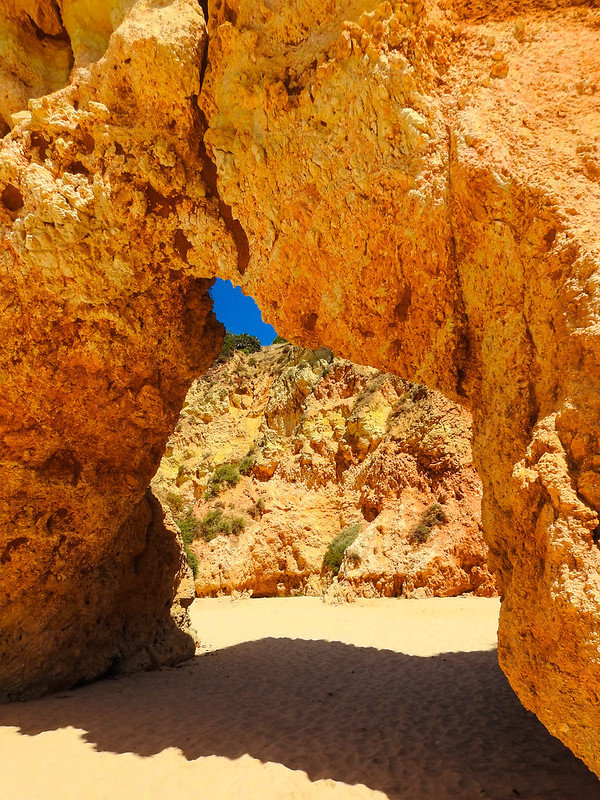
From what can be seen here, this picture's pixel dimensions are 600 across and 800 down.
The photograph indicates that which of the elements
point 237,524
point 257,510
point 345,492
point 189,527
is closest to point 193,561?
point 189,527

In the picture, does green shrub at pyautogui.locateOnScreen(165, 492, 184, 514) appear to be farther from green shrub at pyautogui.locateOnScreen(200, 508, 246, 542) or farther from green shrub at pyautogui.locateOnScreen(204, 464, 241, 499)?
green shrub at pyautogui.locateOnScreen(200, 508, 246, 542)

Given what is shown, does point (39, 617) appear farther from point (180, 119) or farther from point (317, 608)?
point (317, 608)

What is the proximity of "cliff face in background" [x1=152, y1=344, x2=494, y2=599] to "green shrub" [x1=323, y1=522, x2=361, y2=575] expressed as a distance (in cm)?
25

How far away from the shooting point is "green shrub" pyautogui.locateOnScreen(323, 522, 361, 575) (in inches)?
552

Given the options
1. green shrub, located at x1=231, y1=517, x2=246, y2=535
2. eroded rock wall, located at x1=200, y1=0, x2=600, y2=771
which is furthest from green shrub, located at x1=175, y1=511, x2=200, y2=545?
eroded rock wall, located at x1=200, y1=0, x2=600, y2=771

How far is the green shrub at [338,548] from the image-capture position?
14.0 m

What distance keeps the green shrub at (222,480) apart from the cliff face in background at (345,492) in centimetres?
22

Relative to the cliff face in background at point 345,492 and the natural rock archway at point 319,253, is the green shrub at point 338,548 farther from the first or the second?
the natural rock archway at point 319,253

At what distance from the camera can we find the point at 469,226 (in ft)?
11.3

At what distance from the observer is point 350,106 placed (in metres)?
3.91

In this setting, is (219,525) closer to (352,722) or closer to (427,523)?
(427,523)

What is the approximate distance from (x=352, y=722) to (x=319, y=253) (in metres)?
4.89

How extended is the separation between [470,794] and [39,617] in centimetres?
534

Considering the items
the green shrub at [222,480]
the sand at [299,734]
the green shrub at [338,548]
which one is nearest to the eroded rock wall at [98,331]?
the sand at [299,734]
